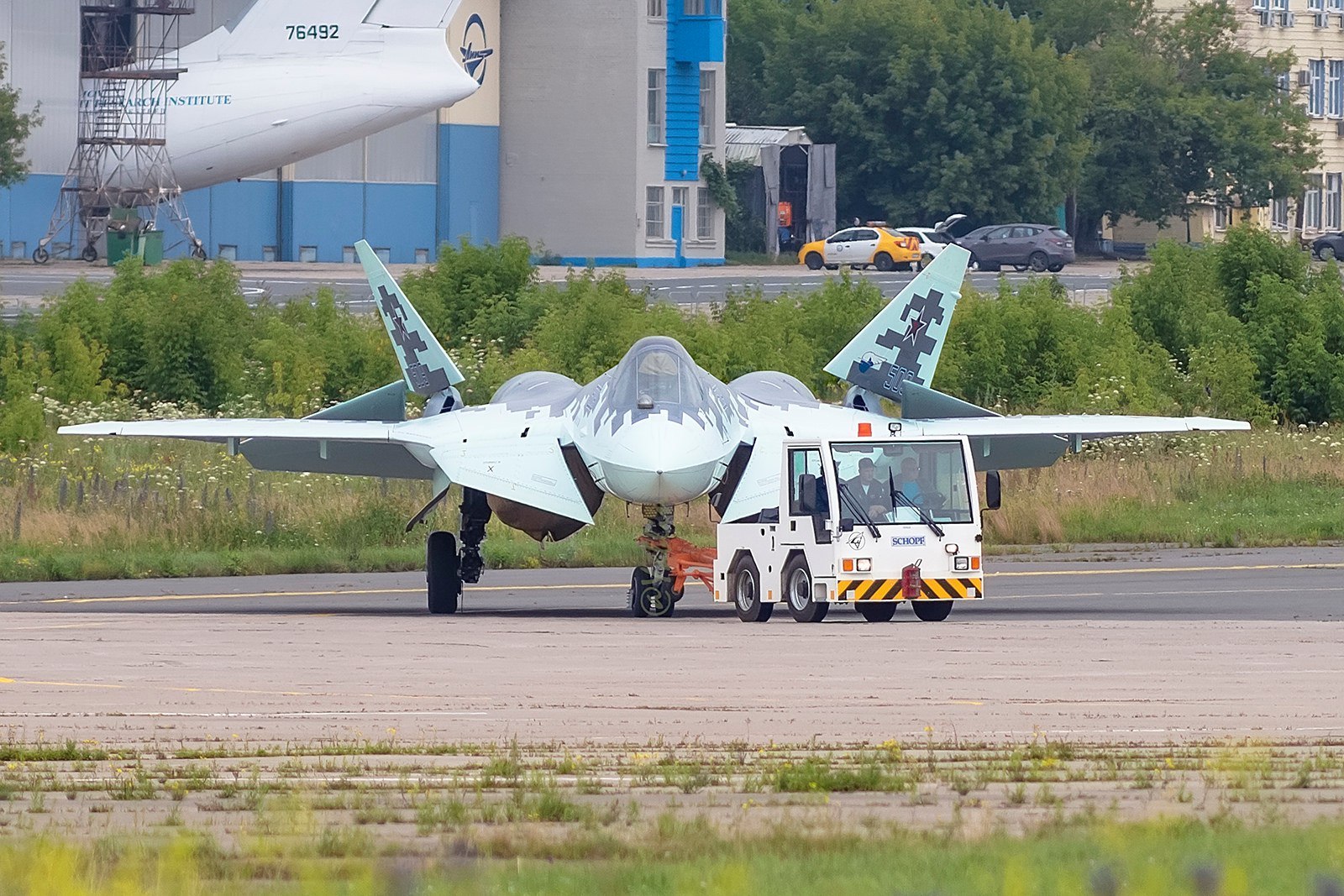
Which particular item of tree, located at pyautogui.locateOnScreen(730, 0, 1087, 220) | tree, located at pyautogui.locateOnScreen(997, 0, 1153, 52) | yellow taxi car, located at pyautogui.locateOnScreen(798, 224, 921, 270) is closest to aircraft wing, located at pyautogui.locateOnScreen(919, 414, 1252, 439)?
yellow taxi car, located at pyautogui.locateOnScreen(798, 224, 921, 270)

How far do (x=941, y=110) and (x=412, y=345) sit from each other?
5975 centimetres

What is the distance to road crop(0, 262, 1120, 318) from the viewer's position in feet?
165

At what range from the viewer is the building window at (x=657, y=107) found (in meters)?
72.8

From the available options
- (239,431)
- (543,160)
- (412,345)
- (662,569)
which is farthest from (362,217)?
(662,569)

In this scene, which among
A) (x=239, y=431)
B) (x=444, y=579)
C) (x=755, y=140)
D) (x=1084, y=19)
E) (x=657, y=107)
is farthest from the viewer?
(x=1084, y=19)

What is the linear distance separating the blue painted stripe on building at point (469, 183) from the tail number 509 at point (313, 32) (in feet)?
24.4

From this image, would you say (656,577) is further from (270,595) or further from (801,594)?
(270,595)

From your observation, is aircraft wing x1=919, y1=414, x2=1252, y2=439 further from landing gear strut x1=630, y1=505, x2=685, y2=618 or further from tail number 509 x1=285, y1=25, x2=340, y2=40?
tail number 509 x1=285, y1=25, x2=340, y2=40

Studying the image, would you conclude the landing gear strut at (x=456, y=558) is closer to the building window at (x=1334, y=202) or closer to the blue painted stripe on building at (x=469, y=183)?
the blue painted stripe on building at (x=469, y=183)

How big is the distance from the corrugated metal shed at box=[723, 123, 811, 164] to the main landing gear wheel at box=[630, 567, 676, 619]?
198 feet

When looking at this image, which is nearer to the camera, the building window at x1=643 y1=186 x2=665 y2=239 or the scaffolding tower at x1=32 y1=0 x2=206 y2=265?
the scaffolding tower at x1=32 y1=0 x2=206 y2=265

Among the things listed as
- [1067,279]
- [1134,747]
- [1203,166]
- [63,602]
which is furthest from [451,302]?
[1203,166]

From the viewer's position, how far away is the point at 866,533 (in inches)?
728

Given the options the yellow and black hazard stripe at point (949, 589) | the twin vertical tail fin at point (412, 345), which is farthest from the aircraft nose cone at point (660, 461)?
the twin vertical tail fin at point (412, 345)
